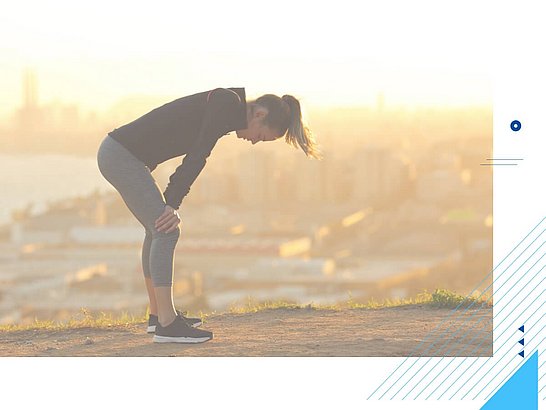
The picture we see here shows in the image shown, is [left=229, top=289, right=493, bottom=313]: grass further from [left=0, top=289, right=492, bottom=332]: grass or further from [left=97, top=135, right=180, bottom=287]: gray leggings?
[left=97, top=135, right=180, bottom=287]: gray leggings

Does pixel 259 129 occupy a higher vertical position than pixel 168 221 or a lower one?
higher

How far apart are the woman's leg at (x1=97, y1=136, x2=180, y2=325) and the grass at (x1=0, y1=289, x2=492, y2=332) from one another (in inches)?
40.7

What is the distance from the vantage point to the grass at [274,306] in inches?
229

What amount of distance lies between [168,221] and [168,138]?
44 centimetres

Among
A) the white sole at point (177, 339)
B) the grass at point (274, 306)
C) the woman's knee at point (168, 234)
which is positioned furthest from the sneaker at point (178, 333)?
the grass at point (274, 306)

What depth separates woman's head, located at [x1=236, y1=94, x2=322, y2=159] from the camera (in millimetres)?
4773

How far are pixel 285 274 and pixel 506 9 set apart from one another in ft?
77.0

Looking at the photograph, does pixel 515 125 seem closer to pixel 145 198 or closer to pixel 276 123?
pixel 276 123

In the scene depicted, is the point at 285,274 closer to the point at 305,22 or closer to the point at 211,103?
the point at 305,22

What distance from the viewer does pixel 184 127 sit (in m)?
4.81

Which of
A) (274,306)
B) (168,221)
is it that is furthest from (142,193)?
(274,306)

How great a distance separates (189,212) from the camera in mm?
26531

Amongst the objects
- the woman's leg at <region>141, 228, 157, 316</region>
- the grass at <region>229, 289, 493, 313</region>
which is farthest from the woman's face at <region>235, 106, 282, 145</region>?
the grass at <region>229, 289, 493, 313</region>

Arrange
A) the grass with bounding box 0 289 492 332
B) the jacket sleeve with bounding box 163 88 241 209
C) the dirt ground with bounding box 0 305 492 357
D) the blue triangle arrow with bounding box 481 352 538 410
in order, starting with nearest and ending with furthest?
the blue triangle arrow with bounding box 481 352 538 410
the jacket sleeve with bounding box 163 88 241 209
the dirt ground with bounding box 0 305 492 357
the grass with bounding box 0 289 492 332
